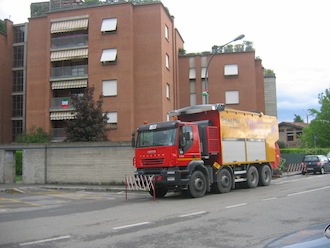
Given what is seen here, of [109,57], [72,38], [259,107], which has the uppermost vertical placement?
[72,38]

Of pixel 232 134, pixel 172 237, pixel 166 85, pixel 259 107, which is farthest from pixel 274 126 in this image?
pixel 259 107

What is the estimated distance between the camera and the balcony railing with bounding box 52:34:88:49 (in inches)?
1442

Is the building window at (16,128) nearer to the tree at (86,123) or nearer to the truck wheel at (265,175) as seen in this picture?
the tree at (86,123)

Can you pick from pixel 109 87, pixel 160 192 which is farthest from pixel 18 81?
pixel 160 192

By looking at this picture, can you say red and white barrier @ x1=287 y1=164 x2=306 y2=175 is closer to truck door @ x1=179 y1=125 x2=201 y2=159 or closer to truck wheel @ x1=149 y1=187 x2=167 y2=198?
truck wheel @ x1=149 y1=187 x2=167 y2=198

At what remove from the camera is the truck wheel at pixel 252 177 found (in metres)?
17.7

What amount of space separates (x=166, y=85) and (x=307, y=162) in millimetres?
14746

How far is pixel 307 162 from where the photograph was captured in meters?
29.7

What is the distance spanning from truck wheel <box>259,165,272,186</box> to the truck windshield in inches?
263

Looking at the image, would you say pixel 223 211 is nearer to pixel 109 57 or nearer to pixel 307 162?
pixel 307 162

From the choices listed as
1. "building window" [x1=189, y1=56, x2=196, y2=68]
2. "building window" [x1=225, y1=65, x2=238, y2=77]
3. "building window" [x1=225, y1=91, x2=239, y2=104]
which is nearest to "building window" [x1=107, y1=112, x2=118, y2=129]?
"building window" [x1=189, y1=56, x2=196, y2=68]

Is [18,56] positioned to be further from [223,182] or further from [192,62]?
[223,182]

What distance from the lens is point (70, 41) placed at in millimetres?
37031

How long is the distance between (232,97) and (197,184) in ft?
88.4
